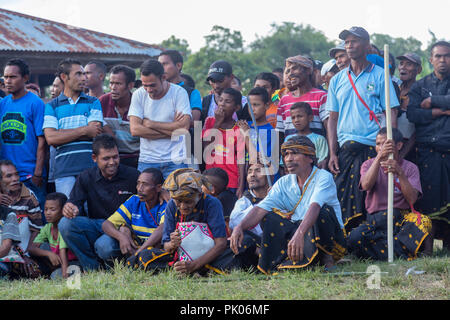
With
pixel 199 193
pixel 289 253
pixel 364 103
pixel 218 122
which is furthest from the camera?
pixel 218 122

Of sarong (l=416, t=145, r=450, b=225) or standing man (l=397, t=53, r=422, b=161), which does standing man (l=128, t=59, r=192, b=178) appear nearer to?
standing man (l=397, t=53, r=422, b=161)

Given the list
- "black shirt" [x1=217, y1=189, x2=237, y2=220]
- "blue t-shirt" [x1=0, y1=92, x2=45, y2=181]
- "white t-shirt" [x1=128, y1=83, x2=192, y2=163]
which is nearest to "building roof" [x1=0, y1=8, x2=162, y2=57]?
"blue t-shirt" [x1=0, y1=92, x2=45, y2=181]

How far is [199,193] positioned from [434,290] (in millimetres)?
2302

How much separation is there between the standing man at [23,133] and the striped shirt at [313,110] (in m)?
2.93

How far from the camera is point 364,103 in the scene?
685cm

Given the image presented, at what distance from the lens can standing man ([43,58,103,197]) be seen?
7078mm

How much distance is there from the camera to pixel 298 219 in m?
5.79

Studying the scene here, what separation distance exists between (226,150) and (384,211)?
201cm

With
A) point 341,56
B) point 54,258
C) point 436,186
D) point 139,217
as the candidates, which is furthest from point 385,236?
point 54,258

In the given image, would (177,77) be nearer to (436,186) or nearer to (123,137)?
(123,137)

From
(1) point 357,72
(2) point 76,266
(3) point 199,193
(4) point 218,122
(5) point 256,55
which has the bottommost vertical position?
(2) point 76,266
